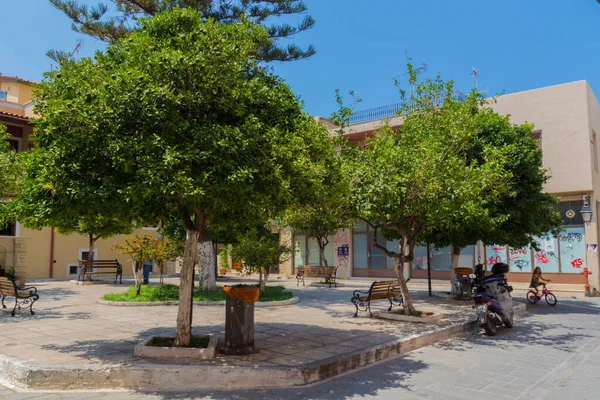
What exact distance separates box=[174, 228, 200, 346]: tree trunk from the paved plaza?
0.76m

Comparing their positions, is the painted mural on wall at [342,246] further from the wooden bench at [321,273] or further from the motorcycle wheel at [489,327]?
the motorcycle wheel at [489,327]

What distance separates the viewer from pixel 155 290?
15.3m

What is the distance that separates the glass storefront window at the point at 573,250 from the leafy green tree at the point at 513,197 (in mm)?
7625

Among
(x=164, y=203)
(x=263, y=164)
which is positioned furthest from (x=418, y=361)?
(x=164, y=203)

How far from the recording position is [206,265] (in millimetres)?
15438

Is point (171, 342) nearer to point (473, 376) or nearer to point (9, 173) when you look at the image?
point (473, 376)

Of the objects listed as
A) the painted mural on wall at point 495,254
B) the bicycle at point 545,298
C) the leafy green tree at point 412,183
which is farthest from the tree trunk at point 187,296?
the painted mural on wall at point 495,254

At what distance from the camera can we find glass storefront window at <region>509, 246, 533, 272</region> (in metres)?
22.6

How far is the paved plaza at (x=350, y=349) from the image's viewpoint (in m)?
5.96

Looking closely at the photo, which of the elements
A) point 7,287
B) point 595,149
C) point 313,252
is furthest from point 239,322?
point 313,252

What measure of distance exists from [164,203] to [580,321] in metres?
11.5

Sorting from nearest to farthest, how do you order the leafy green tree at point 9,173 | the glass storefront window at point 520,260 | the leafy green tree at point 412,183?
the leafy green tree at point 412,183 < the leafy green tree at point 9,173 < the glass storefront window at point 520,260

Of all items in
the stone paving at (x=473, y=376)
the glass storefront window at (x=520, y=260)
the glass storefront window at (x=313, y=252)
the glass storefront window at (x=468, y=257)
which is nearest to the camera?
the stone paving at (x=473, y=376)

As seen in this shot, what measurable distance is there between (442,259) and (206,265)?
1462cm
